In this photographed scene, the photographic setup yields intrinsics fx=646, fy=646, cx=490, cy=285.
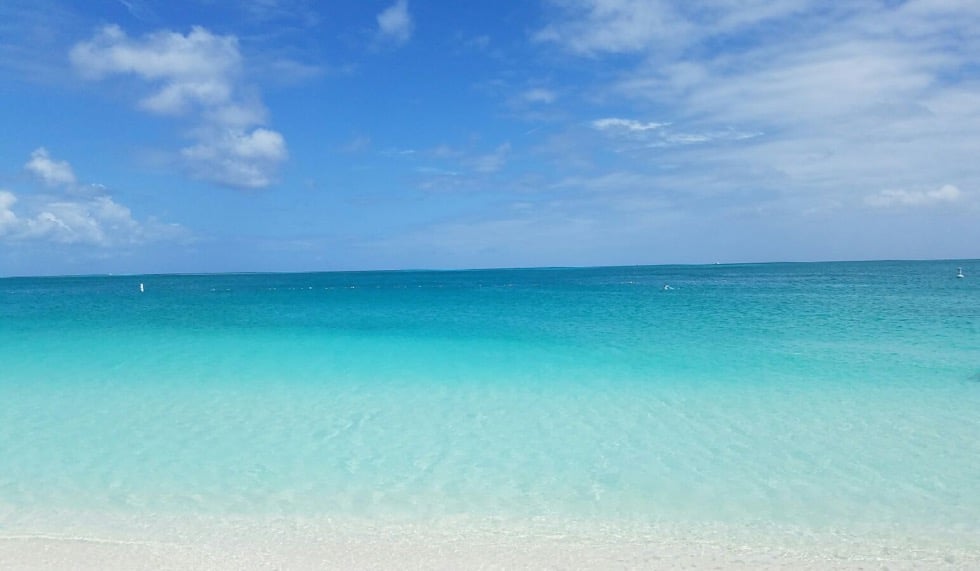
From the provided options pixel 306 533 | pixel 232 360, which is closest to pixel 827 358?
pixel 306 533

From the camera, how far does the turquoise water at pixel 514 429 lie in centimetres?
682

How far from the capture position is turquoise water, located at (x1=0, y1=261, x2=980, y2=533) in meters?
6.82

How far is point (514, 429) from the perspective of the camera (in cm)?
966

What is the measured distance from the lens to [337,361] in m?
16.5

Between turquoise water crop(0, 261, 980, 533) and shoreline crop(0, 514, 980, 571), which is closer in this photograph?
shoreline crop(0, 514, 980, 571)

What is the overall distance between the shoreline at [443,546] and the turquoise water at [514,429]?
318 mm

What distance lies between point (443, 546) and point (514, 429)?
3.98m

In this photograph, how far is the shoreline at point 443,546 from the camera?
5.38 m

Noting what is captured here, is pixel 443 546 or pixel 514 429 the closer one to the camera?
pixel 443 546

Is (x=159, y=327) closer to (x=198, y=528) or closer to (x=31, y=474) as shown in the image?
(x=31, y=474)

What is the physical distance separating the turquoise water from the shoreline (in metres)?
0.32

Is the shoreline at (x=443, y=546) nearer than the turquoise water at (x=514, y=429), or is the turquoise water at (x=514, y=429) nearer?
the shoreline at (x=443, y=546)

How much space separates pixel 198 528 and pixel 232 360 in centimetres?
1121

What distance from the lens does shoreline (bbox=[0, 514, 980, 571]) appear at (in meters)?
5.38
